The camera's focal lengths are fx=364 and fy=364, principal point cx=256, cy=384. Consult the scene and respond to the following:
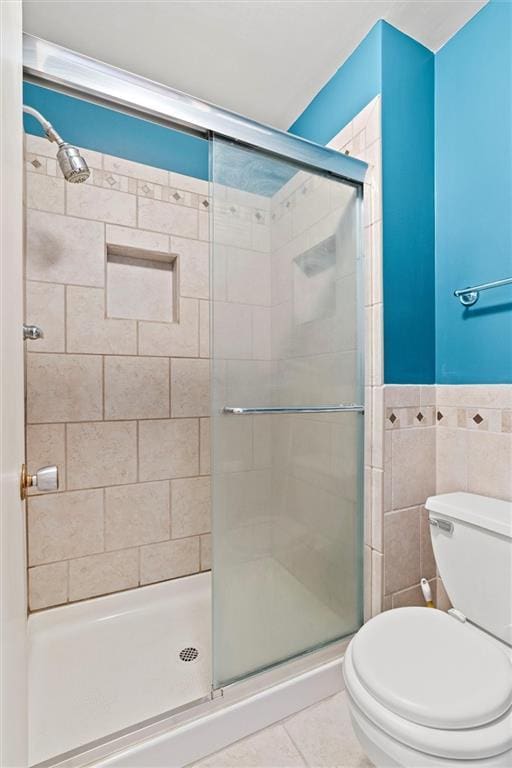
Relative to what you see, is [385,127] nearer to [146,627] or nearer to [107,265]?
[107,265]

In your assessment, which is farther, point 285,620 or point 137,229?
point 137,229

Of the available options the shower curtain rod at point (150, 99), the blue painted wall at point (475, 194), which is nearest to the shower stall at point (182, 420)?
the shower curtain rod at point (150, 99)

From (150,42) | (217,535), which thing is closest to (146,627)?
(217,535)

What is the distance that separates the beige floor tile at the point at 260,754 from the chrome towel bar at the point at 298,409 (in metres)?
1.02

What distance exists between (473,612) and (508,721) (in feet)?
1.14

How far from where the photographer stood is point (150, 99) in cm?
103

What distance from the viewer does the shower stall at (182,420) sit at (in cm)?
116

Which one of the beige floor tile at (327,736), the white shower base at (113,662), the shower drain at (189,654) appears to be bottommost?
the beige floor tile at (327,736)

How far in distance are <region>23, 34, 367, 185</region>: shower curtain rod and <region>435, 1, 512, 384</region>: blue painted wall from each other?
1.64ft

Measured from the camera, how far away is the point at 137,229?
5.62ft

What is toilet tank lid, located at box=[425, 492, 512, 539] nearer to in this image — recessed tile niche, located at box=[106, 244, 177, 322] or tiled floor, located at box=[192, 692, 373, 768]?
tiled floor, located at box=[192, 692, 373, 768]

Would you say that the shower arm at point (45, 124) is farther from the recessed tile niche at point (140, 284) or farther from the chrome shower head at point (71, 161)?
the recessed tile niche at point (140, 284)

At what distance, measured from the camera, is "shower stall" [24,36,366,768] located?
45.7 inches

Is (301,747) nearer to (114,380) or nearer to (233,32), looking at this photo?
(114,380)
